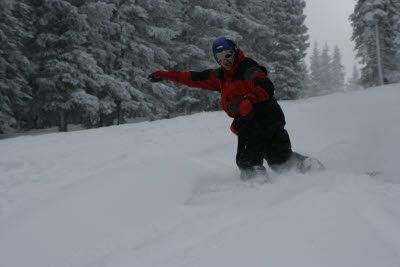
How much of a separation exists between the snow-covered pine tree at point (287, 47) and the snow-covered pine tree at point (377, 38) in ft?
14.3

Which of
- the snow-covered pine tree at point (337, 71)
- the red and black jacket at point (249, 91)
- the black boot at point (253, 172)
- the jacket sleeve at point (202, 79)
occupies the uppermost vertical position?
the snow-covered pine tree at point (337, 71)

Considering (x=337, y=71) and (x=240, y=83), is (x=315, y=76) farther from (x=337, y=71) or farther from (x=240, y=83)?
(x=240, y=83)

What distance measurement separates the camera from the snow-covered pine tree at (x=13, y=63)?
37.3 feet

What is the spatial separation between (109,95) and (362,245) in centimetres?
1278

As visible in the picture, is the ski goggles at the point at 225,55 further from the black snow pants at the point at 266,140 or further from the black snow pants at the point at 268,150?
the black snow pants at the point at 268,150

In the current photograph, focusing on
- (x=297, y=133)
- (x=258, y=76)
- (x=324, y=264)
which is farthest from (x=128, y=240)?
(x=297, y=133)

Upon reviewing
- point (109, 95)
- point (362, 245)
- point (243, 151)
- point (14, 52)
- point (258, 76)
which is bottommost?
point (362, 245)

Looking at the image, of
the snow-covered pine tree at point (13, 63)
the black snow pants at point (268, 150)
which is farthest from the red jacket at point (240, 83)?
the snow-covered pine tree at point (13, 63)

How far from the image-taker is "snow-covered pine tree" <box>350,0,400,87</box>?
2136 cm

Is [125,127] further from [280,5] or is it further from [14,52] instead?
[280,5]

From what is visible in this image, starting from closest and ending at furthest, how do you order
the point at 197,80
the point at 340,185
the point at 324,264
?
the point at 324,264
the point at 340,185
the point at 197,80

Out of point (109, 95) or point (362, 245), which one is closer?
point (362, 245)

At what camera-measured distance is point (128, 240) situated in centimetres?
193

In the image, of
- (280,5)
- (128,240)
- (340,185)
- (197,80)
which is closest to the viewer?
(128,240)
